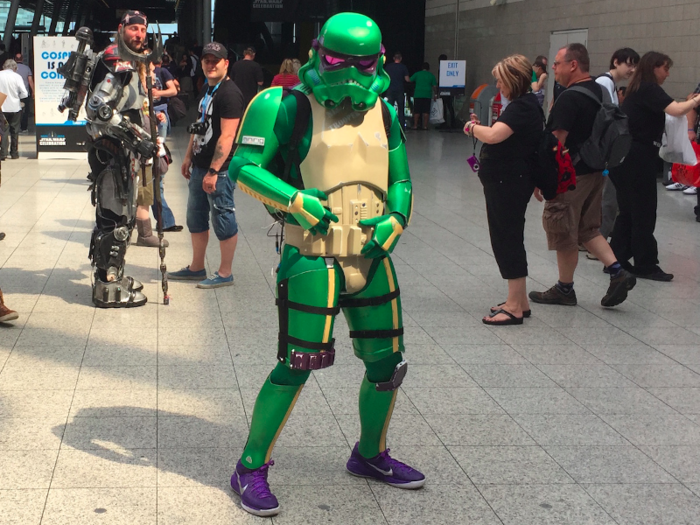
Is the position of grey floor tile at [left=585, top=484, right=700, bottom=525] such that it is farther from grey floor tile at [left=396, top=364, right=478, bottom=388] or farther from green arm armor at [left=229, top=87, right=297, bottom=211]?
green arm armor at [left=229, top=87, right=297, bottom=211]

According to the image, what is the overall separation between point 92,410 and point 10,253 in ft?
13.4

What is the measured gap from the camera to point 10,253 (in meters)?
7.89

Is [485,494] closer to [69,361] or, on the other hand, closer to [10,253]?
[69,361]

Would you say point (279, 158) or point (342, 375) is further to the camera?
point (342, 375)

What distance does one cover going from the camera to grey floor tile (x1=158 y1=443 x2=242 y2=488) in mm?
3535

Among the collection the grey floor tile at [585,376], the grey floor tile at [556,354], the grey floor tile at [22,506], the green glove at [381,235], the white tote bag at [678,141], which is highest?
the white tote bag at [678,141]

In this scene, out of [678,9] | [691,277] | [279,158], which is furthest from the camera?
[678,9]

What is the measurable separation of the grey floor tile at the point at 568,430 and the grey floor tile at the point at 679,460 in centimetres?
16

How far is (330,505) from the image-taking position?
339cm

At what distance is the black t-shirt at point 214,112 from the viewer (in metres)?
6.45

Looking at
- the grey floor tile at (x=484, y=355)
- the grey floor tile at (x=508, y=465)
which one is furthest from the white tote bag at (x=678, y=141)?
the grey floor tile at (x=508, y=465)

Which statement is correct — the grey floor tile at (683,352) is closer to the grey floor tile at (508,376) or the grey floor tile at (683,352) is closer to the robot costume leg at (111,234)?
the grey floor tile at (508,376)

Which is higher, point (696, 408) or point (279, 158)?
point (279, 158)

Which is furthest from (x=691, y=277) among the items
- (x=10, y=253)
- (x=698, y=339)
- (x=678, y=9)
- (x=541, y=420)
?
(x=678, y=9)
